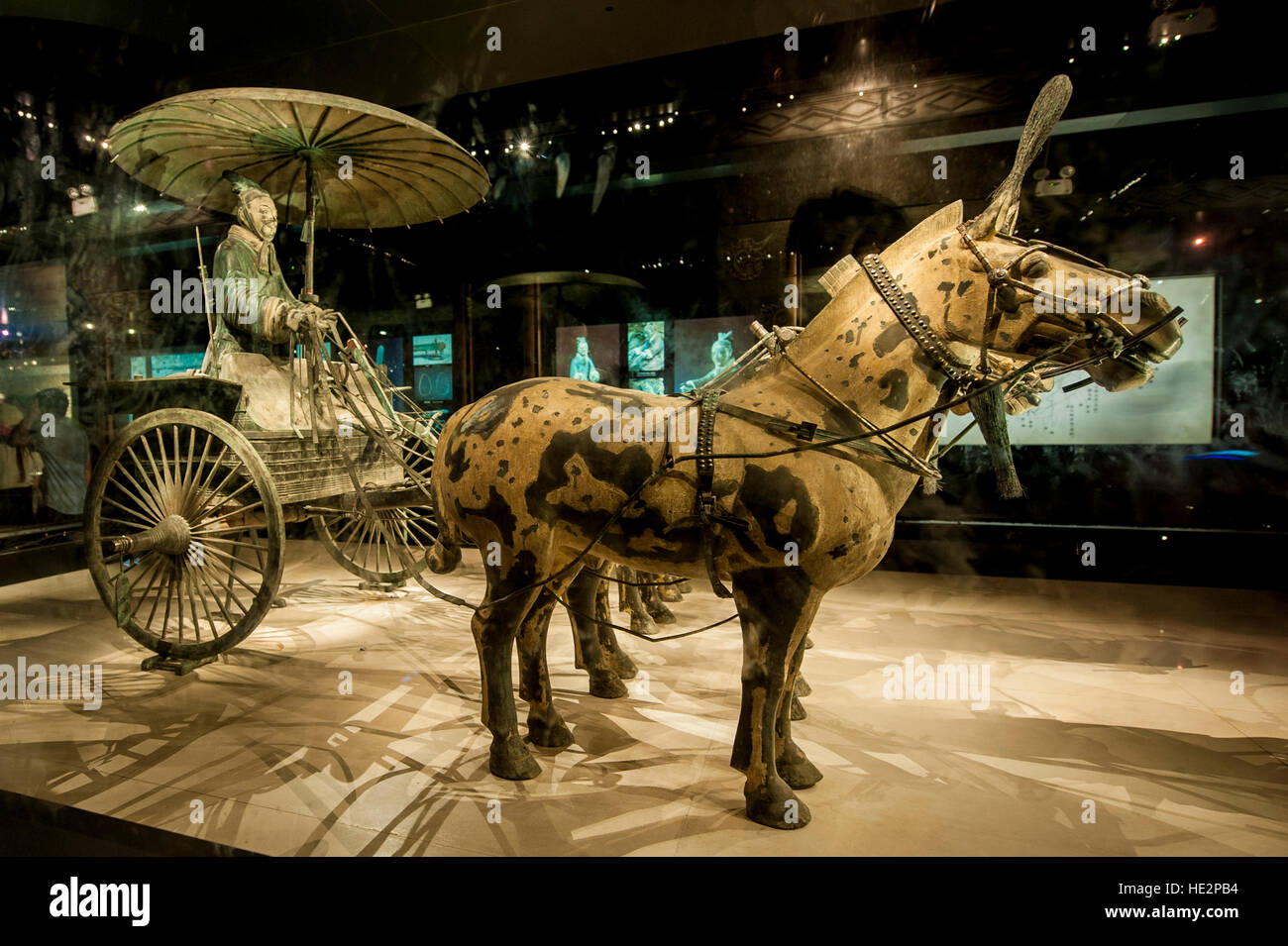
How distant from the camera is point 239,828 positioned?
2219 millimetres

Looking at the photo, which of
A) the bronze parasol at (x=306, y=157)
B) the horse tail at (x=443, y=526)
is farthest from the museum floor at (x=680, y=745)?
the bronze parasol at (x=306, y=157)

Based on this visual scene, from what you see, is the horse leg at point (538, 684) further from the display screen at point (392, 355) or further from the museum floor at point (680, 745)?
the display screen at point (392, 355)

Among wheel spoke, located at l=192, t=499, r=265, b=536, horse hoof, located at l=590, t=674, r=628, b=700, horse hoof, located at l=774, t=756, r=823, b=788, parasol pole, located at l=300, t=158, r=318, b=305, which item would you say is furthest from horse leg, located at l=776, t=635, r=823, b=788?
parasol pole, located at l=300, t=158, r=318, b=305

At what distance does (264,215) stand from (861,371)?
3947 millimetres

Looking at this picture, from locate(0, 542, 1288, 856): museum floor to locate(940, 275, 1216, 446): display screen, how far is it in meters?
1.57

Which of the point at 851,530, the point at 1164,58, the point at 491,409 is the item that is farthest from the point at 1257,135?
the point at 491,409

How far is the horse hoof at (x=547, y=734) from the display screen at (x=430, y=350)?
4.33m

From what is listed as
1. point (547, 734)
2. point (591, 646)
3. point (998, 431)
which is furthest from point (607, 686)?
point (998, 431)

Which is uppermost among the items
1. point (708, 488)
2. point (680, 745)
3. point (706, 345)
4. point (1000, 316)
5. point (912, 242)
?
point (706, 345)

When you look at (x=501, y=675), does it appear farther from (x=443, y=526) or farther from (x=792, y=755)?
(x=792, y=755)

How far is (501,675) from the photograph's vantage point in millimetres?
2621

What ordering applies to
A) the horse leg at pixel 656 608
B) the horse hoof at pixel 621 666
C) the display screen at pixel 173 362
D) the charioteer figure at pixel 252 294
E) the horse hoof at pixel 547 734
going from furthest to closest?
the display screen at pixel 173 362
the horse leg at pixel 656 608
the charioteer figure at pixel 252 294
the horse hoof at pixel 621 666
the horse hoof at pixel 547 734

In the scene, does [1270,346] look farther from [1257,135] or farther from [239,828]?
[239,828]

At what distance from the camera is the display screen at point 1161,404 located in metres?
5.12
